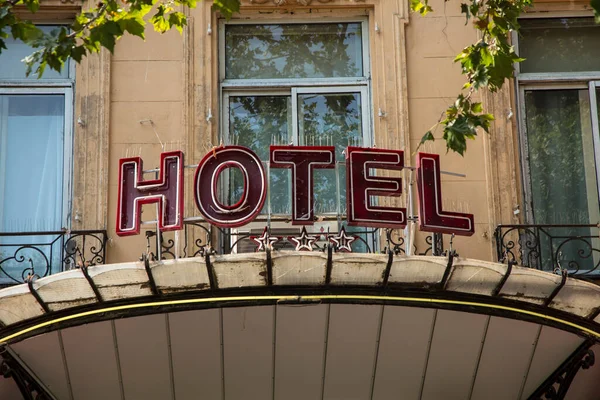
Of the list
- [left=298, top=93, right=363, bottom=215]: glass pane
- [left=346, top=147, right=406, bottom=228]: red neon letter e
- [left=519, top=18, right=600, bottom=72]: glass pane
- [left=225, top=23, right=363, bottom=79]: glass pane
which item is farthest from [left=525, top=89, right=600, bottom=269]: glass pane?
[left=346, top=147, right=406, bottom=228]: red neon letter e

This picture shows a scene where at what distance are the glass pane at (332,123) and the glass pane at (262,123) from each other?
0.19m

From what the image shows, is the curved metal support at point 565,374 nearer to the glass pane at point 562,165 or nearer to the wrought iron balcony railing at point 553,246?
the wrought iron balcony railing at point 553,246

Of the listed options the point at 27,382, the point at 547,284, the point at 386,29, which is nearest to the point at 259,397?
the point at 27,382

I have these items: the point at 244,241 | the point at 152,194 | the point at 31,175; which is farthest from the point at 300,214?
the point at 31,175

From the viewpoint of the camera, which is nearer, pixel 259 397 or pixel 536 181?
pixel 259 397

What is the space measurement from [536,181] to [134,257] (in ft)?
14.8

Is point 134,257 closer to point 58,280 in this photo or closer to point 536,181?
point 58,280

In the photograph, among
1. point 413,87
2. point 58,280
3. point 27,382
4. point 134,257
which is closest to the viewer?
point 58,280

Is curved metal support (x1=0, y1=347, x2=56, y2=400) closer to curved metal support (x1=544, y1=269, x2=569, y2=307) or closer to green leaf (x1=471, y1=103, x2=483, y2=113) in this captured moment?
curved metal support (x1=544, y1=269, x2=569, y2=307)

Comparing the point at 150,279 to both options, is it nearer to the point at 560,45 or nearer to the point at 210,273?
the point at 210,273

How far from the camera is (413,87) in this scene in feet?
39.2

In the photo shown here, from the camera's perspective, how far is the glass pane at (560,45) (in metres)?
12.4

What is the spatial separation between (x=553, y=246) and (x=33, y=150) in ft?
19.2

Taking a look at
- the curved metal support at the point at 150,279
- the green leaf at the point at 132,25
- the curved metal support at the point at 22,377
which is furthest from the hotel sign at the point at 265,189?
the curved metal support at the point at 22,377
